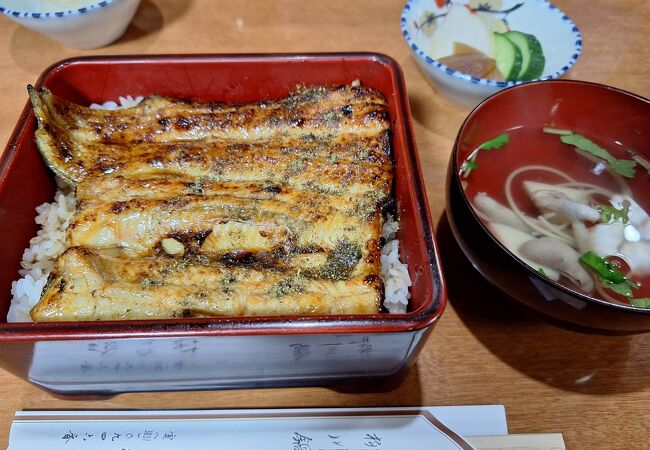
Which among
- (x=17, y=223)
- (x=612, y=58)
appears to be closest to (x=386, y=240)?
(x=17, y=223)

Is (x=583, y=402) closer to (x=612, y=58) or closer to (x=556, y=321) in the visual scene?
(x=556, y=321)

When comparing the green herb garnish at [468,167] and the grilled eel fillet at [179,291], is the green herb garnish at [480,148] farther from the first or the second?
the grilled eel fillet at [179,291]

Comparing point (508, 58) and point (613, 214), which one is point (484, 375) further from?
point (508, 58)

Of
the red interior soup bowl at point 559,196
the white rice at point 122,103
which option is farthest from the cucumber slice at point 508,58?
the white rice at point 122,103

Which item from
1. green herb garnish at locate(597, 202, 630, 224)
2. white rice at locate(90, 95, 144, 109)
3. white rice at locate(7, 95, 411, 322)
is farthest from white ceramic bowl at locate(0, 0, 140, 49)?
green herb garnish at locate(597, 202, 630, 224)

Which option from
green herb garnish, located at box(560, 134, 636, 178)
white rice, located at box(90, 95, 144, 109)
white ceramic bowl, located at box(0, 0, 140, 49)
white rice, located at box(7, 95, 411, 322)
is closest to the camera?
white rice, located at box(7, 95, 411, 322)

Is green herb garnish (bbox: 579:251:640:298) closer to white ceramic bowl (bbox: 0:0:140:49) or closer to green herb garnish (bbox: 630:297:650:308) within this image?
green herb garnish (bbox: 630:297:650:308)
